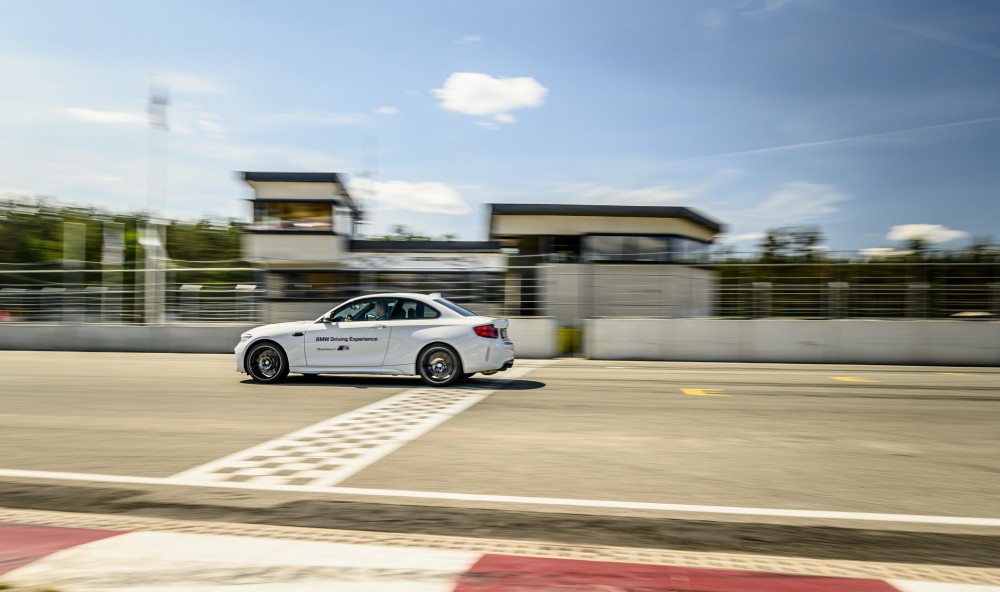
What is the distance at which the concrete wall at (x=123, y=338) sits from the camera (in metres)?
22.3

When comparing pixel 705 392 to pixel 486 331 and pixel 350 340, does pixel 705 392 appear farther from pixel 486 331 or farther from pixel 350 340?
pixel 350 340

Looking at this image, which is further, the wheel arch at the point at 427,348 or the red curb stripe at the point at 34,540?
the wheel arch at the point at 427,348

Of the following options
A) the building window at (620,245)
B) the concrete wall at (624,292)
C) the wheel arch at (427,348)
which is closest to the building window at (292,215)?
the building window at (620,245)

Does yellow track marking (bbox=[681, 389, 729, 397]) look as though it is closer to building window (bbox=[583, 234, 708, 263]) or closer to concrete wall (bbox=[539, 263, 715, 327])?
concrete wall (bbox=[539, 263, 715, 327])

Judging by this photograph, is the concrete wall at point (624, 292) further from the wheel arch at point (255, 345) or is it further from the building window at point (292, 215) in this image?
the building window at point (292, 215)

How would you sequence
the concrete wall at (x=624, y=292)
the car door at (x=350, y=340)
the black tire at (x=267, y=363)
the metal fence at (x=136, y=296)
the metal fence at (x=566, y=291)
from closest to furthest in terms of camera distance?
the car door at (x=350, y=340) → the black tire at (x=267, y=363) → the metal fence at (x=566, y=291) → the concrete wall at (x=624, y=292) → the metal fence at (x=136, y=296)

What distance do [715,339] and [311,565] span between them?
17889 mm

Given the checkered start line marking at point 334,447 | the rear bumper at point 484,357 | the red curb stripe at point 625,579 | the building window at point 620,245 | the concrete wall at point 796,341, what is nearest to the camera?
the red curb stripe at point 625,579

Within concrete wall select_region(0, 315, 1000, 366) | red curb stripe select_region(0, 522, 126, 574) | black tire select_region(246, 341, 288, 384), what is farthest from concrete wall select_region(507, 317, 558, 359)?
red curb stripe select_region(0, 522, 126, 574)

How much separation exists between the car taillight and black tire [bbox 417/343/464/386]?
49 centimetres

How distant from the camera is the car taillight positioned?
11.9 metres

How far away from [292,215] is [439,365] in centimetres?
2271

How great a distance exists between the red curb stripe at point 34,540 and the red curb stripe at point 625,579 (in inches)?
82.3

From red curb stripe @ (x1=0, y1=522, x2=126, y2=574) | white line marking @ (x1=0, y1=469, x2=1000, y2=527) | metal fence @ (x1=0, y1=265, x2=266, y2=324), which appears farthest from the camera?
metal fence @ (x1=0, y1=265, x2=266, y2=324)
